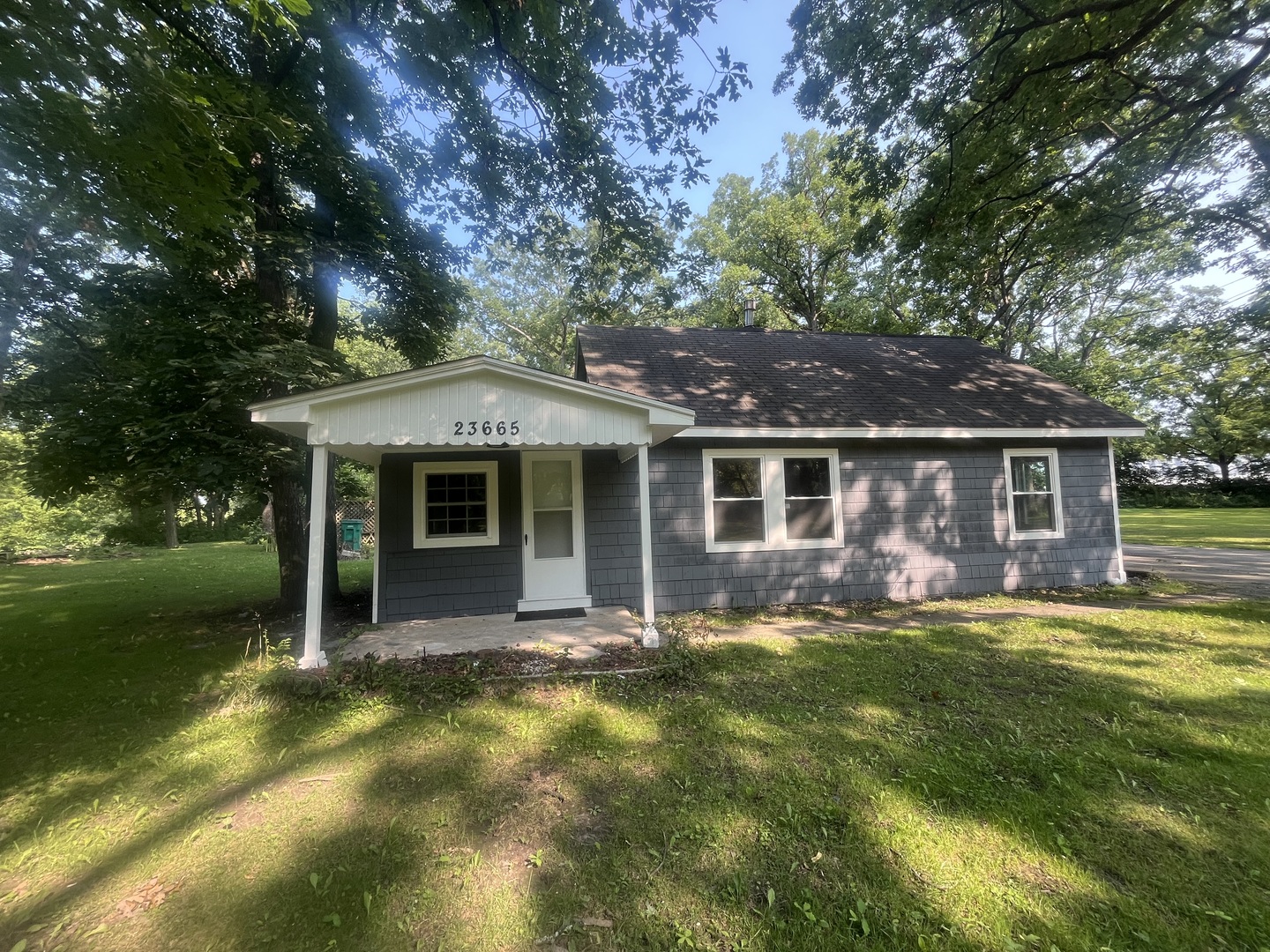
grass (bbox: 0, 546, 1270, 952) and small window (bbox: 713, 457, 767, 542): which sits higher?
small window (bbox: 713, 457, 767, 542)

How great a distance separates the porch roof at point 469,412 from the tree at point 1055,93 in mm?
7232

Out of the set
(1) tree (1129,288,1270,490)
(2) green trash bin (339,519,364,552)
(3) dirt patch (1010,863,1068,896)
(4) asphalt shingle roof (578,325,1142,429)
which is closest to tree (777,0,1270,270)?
(4) asphalt shingle roof (578,325,1142,429)

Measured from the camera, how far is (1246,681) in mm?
4281

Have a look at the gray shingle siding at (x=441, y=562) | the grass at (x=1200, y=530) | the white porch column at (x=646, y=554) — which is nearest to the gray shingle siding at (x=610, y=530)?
the gray shingle siding at (x=441, y=562)

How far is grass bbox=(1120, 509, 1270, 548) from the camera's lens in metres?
13.5

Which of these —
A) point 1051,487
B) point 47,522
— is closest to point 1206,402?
point 1051,487

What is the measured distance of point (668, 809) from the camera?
2.73 metres

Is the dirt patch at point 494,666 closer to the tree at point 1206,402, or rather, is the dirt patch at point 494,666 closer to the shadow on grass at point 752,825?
the shadow on grass at point 752,825

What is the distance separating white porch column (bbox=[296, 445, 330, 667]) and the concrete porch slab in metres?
0.29

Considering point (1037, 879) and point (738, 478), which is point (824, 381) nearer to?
point (738, 478)

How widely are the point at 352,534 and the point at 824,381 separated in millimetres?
14612

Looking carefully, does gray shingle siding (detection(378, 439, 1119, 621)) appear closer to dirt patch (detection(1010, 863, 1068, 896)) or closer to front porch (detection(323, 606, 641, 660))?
front porch (detection(323, 606, 641, 660))

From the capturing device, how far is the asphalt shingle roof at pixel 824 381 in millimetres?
7969

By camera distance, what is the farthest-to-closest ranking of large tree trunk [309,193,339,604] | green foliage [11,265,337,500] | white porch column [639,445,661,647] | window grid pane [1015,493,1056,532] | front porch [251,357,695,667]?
1. window grid pane [1015,493,1056,532]
2. large tree trunk [309,193,339,604]
3. green foliage [11,265,337,500]
4. white porch column [639,445,661,647]
5. front porch [251,357,695,667]
